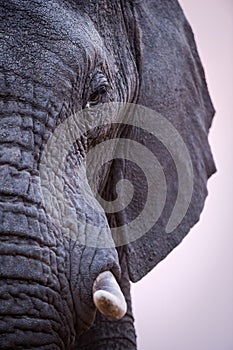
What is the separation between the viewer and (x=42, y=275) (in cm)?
184

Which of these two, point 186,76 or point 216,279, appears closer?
point 186,76

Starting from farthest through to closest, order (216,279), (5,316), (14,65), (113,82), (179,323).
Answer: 1. (216,279)
2. (179,323)
3. (113,82)
4. (14,65)
5. (5,316)

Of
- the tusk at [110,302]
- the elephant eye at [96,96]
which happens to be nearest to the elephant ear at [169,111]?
the elephant eye at [96,96]

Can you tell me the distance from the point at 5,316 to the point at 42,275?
4.0 inches

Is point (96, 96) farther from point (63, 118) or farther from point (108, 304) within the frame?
point (108, 304)

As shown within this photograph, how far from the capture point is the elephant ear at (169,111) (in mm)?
2508

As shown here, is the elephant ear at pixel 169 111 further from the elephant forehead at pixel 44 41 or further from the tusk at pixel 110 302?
the tusk at pixel 110 302

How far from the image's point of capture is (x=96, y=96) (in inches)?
87.9

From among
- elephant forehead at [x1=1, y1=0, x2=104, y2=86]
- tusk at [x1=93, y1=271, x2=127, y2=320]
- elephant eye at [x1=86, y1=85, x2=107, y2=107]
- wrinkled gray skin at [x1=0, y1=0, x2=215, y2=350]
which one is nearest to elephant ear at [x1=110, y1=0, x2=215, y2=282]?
wrinkled gray skin at [x1=0, y1=0, x2=215, y2=350]

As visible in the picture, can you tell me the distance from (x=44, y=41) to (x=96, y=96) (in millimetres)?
223

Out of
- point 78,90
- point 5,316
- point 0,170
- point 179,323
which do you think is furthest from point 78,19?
point 179,323

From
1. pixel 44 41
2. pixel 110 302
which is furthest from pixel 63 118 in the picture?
pixel 110 302

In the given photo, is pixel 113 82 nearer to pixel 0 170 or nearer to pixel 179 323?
pixel 0 170

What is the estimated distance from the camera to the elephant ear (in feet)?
8.23
